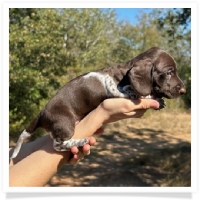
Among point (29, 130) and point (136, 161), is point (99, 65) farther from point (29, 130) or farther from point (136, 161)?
point (29, 130)

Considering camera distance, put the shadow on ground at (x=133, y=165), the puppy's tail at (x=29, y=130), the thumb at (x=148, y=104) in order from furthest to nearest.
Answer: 1. the shadow on ground at (x=133, y=165)
2. the puppy's tail at (x=29, y=130)
3. the thumb at (x=148, y=104)

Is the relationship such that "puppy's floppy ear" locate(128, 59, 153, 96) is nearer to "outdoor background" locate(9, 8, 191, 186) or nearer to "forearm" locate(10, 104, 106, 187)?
"forearm" locate(10, 104, 106, 187)

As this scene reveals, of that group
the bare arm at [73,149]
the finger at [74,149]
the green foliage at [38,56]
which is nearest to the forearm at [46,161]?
the bare arm at [73,149]

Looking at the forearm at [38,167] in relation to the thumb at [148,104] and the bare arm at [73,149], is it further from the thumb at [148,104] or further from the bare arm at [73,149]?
the thumb at [148,104]

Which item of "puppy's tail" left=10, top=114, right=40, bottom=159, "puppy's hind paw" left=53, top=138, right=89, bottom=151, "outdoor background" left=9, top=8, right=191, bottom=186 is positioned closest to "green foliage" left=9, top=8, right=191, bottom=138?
"outdoor background" left=9, top=8, right=191, bottom=186

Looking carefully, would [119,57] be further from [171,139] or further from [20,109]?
[20,109]

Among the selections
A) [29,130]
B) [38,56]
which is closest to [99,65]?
[38,56]

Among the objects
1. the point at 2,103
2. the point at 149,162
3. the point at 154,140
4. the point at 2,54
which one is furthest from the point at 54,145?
the point at 154,140
